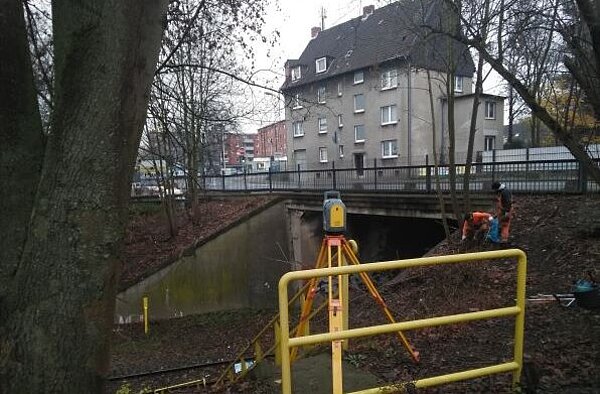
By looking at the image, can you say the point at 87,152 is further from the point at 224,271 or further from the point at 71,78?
the point at 224,271

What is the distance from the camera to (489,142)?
35.8 meters

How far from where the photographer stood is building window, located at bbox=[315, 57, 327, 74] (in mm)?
40438

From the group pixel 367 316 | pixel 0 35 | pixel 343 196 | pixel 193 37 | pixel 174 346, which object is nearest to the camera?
pixel 0 35

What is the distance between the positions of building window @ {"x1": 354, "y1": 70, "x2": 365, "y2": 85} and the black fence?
55.9ft

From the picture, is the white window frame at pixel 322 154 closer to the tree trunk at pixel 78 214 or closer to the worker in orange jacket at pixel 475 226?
the worker in orange jacket at pixel 475 226

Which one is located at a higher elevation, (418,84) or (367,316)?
(418,84)

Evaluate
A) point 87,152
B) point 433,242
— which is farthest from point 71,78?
point 433,242

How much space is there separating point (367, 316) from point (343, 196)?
28.6 ft

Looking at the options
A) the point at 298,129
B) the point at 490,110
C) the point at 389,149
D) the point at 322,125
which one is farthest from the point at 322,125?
the point at 490,110

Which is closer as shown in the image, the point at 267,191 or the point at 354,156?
the point at 267,191

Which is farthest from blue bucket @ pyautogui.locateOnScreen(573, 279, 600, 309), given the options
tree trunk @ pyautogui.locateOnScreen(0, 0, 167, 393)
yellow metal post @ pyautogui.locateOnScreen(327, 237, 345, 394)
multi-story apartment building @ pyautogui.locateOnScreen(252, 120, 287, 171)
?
multi-story apartment building @ pyautogui.locateOnScreen(252, 120, 287, 171)

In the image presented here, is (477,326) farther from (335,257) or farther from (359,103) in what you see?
(359,103)

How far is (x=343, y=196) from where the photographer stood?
53.4 ft

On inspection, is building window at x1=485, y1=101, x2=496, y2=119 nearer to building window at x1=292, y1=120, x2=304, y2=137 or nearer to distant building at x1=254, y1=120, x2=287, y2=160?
building window at x1=292, y1=120, x2=304, y2=137
